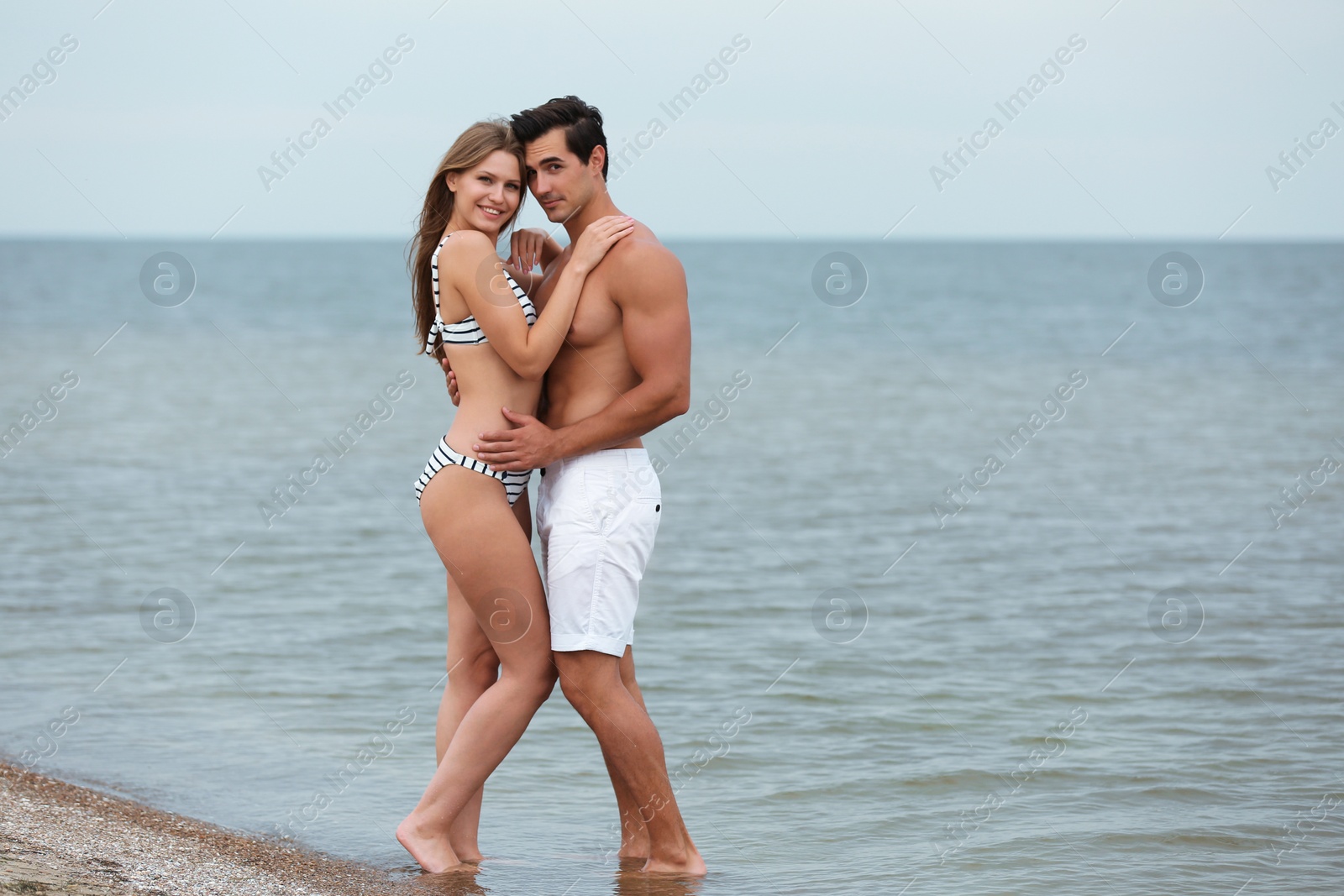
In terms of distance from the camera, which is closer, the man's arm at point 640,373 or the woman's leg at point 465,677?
the man's arm at point 640,373

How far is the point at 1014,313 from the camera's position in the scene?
155ft

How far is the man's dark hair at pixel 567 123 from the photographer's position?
4.15 m

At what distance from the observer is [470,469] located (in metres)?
4.13

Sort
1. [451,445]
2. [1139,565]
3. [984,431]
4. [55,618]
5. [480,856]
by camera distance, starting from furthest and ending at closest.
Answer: [984,431] → [1139,565] → [55,618] → [480,856] → [451,445]

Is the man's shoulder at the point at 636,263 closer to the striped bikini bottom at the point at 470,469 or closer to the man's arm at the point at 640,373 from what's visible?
the man's arm at the point at 640,373

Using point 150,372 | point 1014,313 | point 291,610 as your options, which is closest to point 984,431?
point 291,610

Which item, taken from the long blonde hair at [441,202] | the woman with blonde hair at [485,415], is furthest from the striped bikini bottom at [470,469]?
the long blonde hair at [441,202]

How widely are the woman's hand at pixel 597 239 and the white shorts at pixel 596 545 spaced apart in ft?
2.02

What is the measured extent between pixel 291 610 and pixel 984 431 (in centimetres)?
1125

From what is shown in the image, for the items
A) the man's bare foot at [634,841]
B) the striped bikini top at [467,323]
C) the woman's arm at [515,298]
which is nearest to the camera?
the woman's arm at [515,298]

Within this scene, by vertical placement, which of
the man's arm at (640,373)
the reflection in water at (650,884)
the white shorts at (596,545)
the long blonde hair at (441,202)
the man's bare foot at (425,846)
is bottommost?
the reflection in water at (650,884)

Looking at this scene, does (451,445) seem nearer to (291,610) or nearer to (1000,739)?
→ (1000,739)

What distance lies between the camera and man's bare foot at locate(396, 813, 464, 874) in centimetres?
432

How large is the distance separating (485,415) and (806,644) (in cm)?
380
